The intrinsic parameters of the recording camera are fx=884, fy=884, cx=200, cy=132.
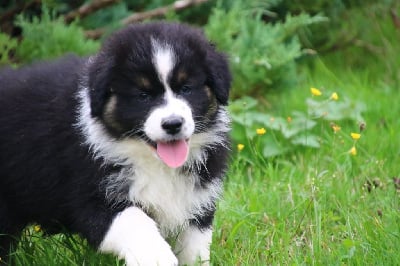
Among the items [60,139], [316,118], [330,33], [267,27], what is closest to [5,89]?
[60,139]

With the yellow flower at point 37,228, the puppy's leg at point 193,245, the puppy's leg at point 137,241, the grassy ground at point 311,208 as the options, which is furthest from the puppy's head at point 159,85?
the yellow flower at point 37,228

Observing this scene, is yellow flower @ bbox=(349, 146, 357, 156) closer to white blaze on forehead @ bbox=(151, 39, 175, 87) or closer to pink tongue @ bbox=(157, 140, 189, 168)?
pink tongue @ bbox=(157, 140, 189, 168)

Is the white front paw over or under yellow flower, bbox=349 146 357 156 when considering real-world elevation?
over

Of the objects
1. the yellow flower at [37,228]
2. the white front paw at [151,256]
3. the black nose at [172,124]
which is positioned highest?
the black nose at [172,124]

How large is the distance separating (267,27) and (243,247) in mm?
2769

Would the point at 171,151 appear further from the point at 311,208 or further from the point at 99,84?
the point at 311,208

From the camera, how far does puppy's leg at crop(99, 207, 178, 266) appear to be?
148 inches

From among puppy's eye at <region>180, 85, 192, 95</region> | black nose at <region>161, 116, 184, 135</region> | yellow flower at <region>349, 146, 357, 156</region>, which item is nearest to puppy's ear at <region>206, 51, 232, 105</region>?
puppy's eye at <region>180, 85, 192, 95</region>

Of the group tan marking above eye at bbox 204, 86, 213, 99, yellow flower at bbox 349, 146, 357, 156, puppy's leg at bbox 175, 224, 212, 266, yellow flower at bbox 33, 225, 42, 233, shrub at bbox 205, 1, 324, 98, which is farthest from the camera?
shrub at bbox 205, 1, 324, 98

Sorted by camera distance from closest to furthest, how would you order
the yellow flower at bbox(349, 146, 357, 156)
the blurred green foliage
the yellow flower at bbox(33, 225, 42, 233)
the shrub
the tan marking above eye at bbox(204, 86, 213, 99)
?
the tan marking above eye at bbox(204, 86, 213, 99), the yellow flower at bbox(33, 225, 42, 233), the yellow flower at bbox(349, 146, 357, 156), the blurred green foliage, the shrub

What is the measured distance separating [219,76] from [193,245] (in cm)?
81

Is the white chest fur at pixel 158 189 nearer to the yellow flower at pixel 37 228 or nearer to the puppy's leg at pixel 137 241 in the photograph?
the puppy's leg at pixel 137 241

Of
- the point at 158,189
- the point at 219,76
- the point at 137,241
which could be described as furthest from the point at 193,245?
the point at 219,76

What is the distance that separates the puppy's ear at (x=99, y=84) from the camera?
A: 391 centimetres
